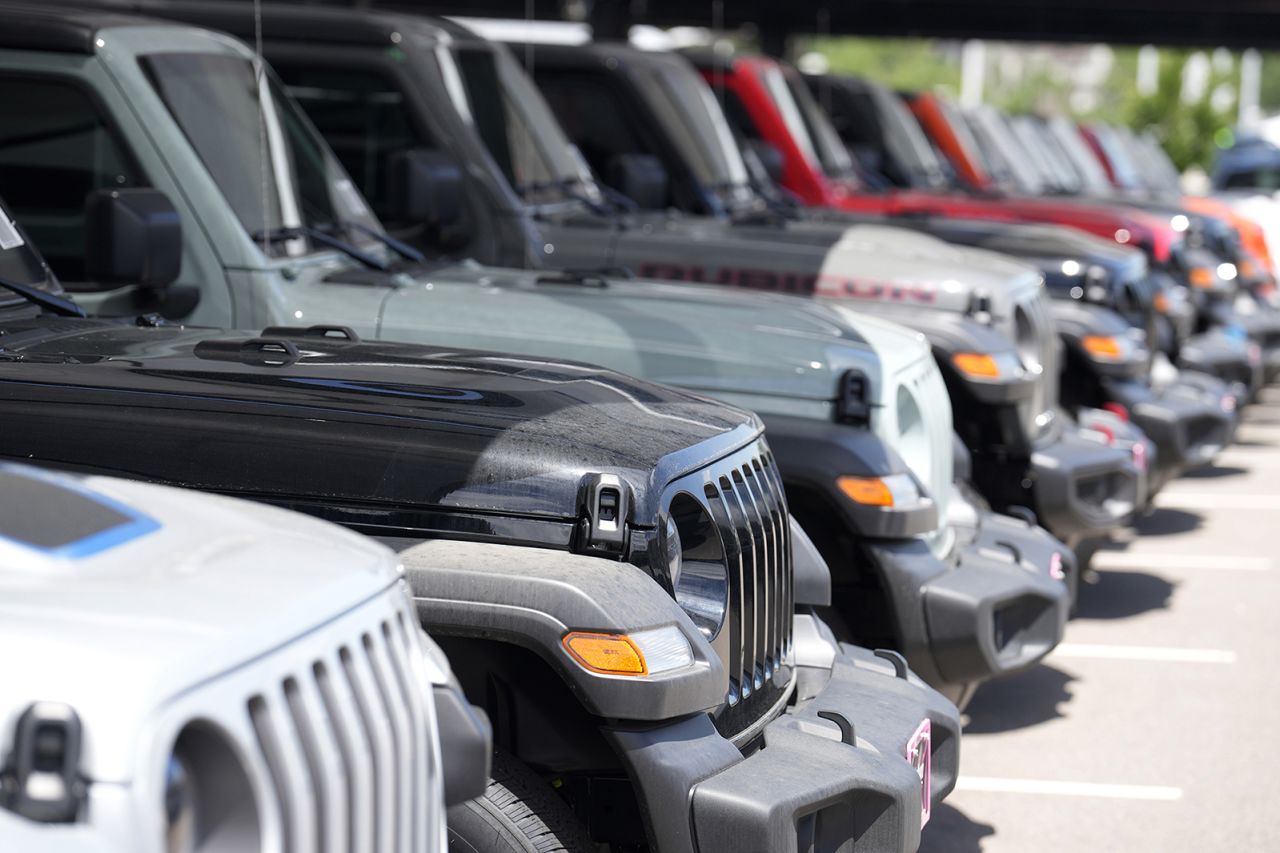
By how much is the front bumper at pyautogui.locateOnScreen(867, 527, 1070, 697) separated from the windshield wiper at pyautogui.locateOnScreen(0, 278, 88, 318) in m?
2.30

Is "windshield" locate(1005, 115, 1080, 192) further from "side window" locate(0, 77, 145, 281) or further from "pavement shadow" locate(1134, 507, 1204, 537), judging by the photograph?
"side window" locate(0, 77, 145, 281)

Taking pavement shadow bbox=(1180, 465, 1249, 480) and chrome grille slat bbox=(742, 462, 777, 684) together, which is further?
pavement shadow bbox=(1180, 465, 1249, 480)

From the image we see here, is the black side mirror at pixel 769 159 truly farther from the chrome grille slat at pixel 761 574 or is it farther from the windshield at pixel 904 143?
the chrome grille slat at pixel 761 574

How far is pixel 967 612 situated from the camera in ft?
18.0

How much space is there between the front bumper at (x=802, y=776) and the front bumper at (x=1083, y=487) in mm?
3376

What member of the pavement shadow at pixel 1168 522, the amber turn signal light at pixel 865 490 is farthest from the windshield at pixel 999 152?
the amber turn signal light at pixel 865 490

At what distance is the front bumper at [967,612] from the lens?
5.49m

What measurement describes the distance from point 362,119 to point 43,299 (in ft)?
11.3

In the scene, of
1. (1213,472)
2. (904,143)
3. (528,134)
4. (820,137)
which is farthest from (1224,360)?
(528,134)

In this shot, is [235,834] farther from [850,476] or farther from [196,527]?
[850,476]

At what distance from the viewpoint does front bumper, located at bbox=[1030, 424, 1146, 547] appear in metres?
7.59

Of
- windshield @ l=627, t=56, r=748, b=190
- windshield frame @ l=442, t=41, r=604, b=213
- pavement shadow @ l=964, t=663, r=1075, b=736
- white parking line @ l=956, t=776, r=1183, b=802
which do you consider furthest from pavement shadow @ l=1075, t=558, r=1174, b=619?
windshield frame @ l=442, t=41, r=604, b=213

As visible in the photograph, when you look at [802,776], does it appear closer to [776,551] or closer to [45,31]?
[776,551]

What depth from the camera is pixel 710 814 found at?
338 centimetres
